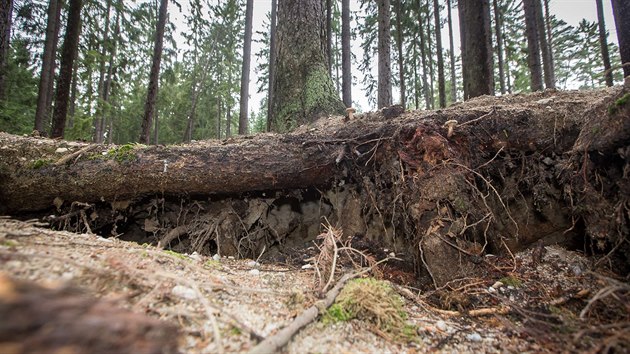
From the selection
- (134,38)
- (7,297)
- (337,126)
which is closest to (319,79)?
(337,126)

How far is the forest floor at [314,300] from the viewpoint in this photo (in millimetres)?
1180

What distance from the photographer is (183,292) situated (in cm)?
137

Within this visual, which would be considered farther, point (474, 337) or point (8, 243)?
point (474, 337)

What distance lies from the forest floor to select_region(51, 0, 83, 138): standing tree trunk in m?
4.92

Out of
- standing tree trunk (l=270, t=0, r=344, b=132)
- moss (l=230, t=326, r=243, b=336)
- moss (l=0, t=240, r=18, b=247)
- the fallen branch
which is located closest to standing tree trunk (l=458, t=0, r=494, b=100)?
standing tree trunk (l=270, t=0, r=344, b=132)

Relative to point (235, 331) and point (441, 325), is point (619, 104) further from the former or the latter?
point (235, 331)

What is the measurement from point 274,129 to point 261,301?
3767 mm

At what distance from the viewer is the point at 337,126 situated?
3.52m

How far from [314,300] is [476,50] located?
16.6 ft

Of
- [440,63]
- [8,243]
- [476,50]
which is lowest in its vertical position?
[8,243]

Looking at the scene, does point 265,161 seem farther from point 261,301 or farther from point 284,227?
point 261,301

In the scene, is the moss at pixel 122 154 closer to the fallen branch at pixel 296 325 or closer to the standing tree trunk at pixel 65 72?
the fallen branch at pixel 296 325

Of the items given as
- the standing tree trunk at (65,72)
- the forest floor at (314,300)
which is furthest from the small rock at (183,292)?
the standing tree trunk at (65,72)

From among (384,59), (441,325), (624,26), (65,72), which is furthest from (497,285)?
(65,72)
